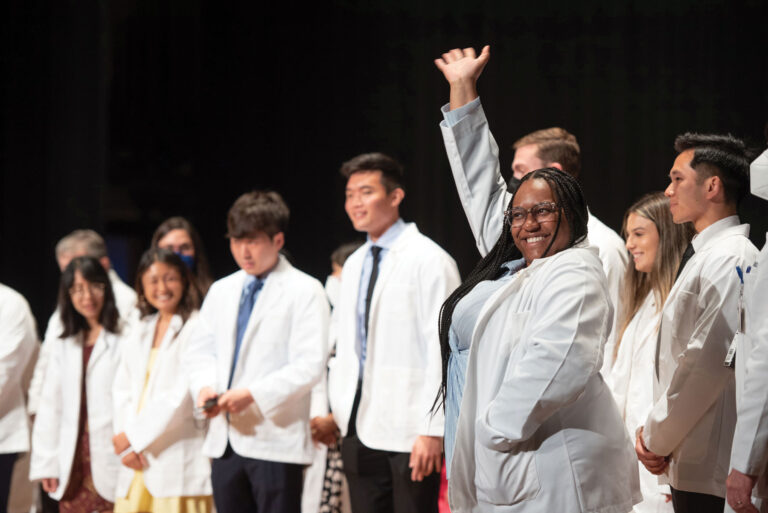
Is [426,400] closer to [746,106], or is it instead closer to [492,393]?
[492,393]

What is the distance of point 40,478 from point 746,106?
363 centimetres

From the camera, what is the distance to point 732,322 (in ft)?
Result: 7.57

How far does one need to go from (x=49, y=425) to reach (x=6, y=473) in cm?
34

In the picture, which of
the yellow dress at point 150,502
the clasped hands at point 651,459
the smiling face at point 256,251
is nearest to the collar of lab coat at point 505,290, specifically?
the clasped hands at point 651,459

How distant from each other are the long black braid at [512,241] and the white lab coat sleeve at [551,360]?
0.51 ft

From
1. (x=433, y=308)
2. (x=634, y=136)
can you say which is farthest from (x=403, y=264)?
(x=634, y=136)

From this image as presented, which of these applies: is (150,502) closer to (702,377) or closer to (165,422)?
(165,422)

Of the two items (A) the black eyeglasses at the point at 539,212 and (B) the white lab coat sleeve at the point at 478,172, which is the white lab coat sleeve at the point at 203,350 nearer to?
(B) the white lab coat sleeve at the point at 478,172

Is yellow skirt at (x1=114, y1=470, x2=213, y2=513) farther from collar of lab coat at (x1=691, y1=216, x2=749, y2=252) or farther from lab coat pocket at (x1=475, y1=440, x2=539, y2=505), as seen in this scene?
collar of lab coat at (x1=691, y1=216, x2=749, y2=252)

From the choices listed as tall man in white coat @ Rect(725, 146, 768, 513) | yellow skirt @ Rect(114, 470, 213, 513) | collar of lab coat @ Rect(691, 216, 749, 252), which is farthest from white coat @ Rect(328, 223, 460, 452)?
tall man in white coat @ Rect(725, 146, 768, 513)

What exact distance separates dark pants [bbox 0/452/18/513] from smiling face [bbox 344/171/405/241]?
202 cm

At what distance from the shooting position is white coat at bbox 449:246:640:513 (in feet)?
6.14

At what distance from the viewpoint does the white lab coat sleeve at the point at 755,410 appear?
1.86 metres

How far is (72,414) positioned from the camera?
13.1ft
